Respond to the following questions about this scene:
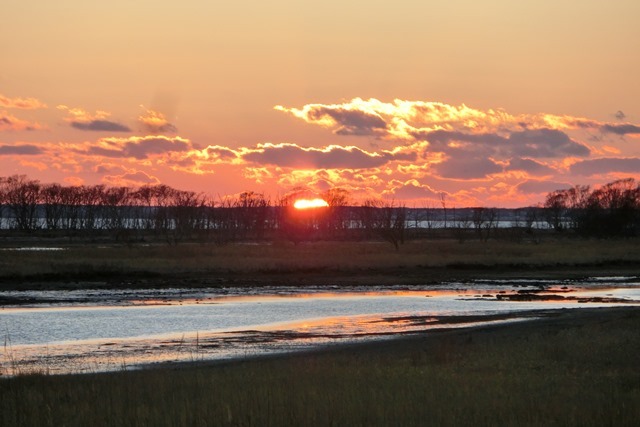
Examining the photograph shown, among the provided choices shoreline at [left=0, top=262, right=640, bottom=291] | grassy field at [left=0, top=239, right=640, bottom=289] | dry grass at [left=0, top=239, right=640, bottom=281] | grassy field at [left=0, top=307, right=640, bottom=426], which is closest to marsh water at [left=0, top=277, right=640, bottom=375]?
shoreline at [left=0, top=262, right=640, bottom=291]

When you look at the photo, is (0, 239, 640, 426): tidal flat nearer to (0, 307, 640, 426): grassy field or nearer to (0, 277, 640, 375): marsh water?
(0, 307, 640, 426): grassy field

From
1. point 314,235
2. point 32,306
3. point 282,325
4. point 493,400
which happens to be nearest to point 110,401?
point 493,400

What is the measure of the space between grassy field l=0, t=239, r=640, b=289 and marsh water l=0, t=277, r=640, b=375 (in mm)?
7227

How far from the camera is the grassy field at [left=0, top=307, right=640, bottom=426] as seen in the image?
14781 millimetres

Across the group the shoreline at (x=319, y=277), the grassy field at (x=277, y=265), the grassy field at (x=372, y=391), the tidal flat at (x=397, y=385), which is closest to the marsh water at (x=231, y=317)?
the tidal flat at (x=397, y=385)

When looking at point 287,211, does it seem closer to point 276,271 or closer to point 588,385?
point 276,271

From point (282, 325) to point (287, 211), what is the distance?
481 feet

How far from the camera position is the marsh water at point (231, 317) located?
26.9 meters

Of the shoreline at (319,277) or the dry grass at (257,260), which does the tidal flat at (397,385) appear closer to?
the shoreline at (319,277)

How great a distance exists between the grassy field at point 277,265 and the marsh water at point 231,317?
7.23 meters

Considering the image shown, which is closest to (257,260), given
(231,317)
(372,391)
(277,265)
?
(277,265)

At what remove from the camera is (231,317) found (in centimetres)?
3853

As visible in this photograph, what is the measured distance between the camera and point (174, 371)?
21375 millimetres

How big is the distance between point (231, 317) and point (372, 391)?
22.4m
